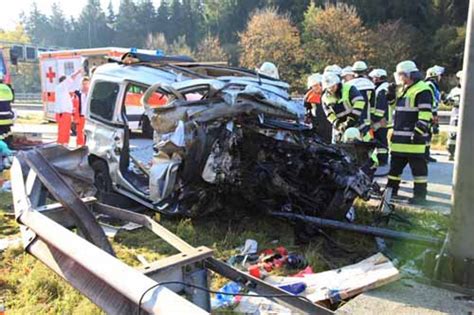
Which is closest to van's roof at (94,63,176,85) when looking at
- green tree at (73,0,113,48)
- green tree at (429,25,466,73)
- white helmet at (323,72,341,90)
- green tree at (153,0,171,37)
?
white helmet at (323,72,341,90)

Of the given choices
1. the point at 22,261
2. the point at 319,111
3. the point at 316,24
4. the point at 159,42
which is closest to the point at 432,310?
the point at 22,261

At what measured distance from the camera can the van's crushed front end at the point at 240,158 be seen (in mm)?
4906

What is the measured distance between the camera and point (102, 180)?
6.13 meters

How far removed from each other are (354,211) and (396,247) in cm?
113

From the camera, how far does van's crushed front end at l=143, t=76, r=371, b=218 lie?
4.91 metres

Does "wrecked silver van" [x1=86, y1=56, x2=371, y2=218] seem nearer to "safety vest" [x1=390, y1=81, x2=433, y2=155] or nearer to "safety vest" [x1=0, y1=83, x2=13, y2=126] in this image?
"safety vest" [x1=390, y1=81, x2=433, y2=155]

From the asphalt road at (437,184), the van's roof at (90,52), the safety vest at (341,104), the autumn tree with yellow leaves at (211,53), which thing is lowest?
the asphalt road at (437,184)

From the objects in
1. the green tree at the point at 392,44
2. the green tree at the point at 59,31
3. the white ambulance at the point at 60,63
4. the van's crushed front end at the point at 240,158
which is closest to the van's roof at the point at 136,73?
the van's crushed front end at the point at 240,158

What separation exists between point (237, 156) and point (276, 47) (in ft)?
98.8

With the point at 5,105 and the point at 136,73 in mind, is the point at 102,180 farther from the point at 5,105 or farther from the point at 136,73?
the point at 5,105

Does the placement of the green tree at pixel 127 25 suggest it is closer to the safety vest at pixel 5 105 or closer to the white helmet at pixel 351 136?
the safety vest at pixel 5 105

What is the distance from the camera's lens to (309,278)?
3.79 m

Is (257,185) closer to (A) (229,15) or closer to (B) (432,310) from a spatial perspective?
(B) (432,310)

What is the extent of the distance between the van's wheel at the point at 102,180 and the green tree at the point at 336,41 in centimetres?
2678
